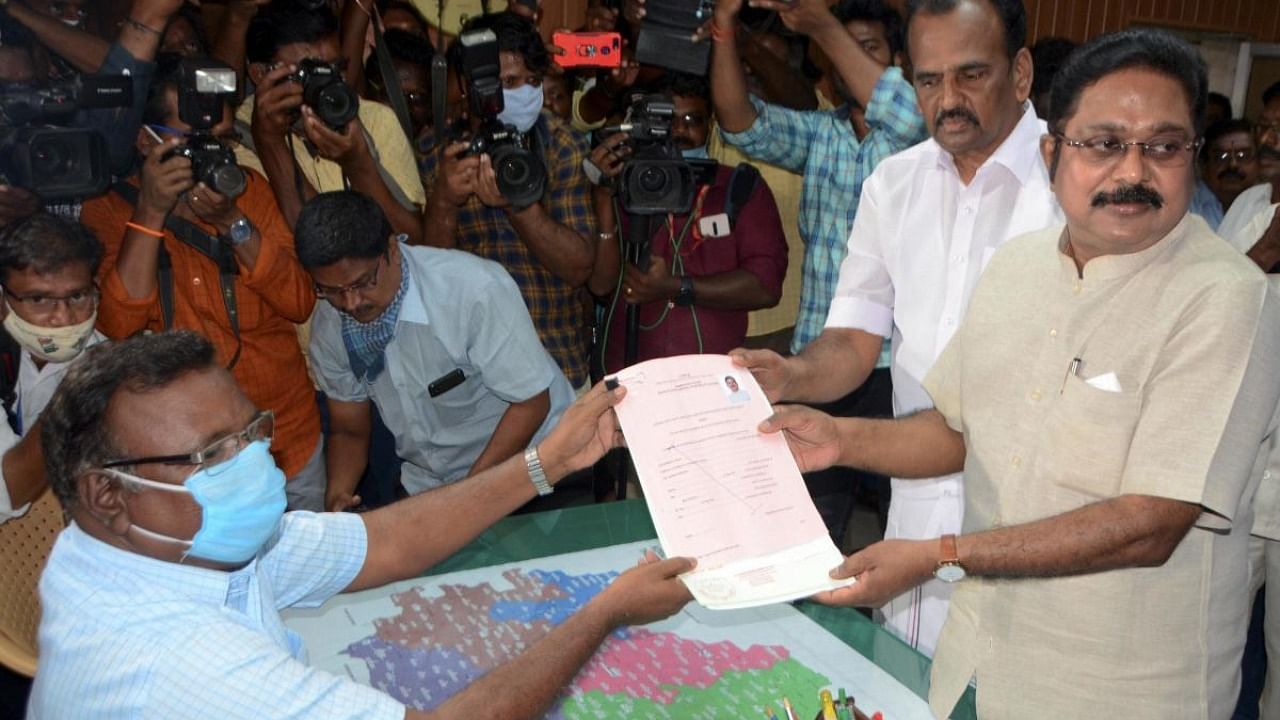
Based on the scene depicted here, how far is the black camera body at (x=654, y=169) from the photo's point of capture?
3158mm

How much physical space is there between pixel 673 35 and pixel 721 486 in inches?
75.5

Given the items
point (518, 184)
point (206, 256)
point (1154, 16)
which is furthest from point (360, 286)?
point (1154, 16)

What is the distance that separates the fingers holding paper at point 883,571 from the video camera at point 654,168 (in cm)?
178

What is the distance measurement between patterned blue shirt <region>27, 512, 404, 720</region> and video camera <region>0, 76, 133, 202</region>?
1.58 m

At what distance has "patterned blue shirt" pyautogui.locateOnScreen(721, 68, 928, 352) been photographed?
335 centimetres

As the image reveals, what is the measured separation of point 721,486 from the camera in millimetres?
1681

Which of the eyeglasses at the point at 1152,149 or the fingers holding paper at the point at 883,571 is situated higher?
the eyeglasses at the point at 1152,149

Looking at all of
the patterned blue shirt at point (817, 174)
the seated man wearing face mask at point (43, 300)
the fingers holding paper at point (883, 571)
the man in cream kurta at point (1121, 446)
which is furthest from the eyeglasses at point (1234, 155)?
the seated man wearing face mask at point (43, 300)

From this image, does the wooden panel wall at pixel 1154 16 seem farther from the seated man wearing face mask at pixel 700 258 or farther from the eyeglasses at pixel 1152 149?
the eyeglasses at pixel 1152 149

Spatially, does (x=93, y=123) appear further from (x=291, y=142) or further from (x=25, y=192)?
(x=291, y=142)

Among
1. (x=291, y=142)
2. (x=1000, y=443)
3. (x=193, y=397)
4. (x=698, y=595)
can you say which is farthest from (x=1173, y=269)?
(x=291, y=142)

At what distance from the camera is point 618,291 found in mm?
3445

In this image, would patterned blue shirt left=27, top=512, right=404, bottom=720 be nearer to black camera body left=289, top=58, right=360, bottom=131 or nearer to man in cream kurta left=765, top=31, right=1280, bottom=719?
man in cream kurta left=765, top=31, right=1280, bottom=719

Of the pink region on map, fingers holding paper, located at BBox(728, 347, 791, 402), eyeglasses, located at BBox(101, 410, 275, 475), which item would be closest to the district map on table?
the pink region on map
